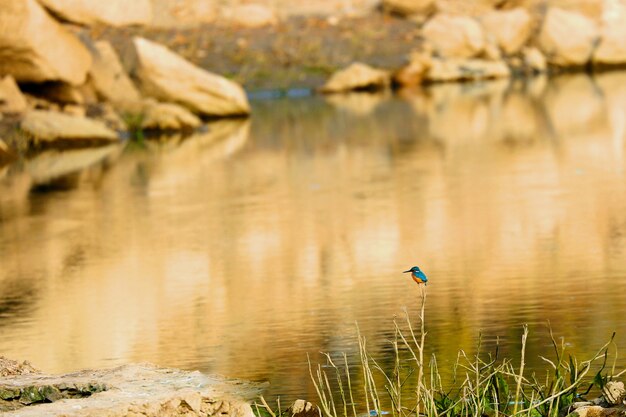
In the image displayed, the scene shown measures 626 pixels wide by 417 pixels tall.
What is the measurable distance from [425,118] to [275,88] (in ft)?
31.9

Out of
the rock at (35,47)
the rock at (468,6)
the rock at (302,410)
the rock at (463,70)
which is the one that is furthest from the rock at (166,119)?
the rock at (302,410)

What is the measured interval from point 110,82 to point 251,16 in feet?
41.2

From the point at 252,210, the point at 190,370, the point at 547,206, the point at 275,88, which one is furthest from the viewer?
the point at 275,88

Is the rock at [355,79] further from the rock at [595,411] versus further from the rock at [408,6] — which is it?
the rock at [595,411]

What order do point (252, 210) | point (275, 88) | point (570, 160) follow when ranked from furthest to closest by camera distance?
1. point (275, 88)
2. point (570, 160)
3. point (252, 210)

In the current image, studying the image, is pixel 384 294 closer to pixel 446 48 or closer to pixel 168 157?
pixel 168 157

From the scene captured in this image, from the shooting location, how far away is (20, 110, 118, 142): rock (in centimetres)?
2247

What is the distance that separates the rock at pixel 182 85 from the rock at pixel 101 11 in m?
0.57

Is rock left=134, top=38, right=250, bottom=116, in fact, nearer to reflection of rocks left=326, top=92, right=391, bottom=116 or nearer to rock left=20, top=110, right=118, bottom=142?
reflection of rocks left=326, top=92, right=391, bottom=116

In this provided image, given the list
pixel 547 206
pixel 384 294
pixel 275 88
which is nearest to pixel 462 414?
pixel 384 294

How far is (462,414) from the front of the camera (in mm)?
5477

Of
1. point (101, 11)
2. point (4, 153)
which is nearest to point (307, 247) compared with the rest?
point (4, 153)

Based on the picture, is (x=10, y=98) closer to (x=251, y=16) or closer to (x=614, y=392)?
(x=251, y=16)

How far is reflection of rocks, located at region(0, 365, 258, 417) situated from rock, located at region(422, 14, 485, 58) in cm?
2984
